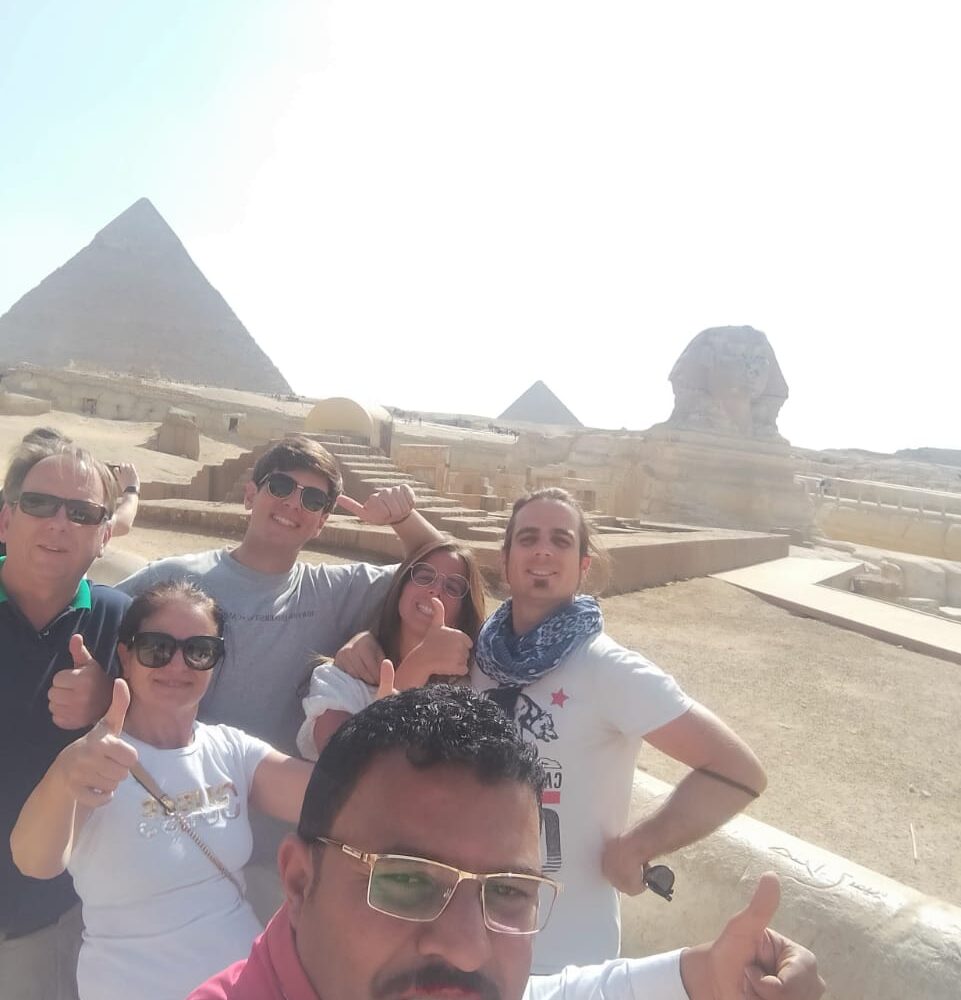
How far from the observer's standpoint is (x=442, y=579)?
1989 millimetres

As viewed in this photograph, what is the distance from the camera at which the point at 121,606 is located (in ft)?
6.09

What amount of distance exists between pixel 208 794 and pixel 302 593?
67 centimetres

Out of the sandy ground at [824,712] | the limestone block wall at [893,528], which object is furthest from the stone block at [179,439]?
the limestone block wall at [893,528]

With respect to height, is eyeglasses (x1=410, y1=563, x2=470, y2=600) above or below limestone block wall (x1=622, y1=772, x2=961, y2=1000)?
above

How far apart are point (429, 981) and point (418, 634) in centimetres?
112

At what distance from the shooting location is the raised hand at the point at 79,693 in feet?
4.96

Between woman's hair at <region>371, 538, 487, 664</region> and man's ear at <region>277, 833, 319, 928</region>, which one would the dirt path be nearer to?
woman's hair at <region>371, 538, 487, 664</region>

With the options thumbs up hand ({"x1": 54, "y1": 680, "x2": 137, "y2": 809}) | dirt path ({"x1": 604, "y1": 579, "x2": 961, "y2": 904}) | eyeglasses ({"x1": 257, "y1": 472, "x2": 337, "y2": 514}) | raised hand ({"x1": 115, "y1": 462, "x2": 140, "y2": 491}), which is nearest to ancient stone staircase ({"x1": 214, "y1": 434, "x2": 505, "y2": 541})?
dirt path ({"x1": 604, "y1": 579, "x2": 961, "y2": 904})

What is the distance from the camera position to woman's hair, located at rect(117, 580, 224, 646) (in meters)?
1.68

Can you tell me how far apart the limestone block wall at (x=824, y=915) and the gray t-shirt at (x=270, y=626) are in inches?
40.0

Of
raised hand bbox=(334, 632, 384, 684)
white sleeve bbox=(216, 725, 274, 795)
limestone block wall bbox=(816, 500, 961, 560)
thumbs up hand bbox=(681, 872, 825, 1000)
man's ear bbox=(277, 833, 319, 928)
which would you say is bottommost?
limestone block wall bbox=(816, 500, 961, 560)

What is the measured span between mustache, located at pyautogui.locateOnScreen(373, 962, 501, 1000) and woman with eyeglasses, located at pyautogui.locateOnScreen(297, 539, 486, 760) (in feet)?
2.79

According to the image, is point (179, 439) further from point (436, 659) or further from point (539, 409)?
point (539, 409)

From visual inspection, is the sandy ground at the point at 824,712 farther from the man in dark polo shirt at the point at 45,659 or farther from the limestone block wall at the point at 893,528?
the limestone block wall at the point at 893,528
